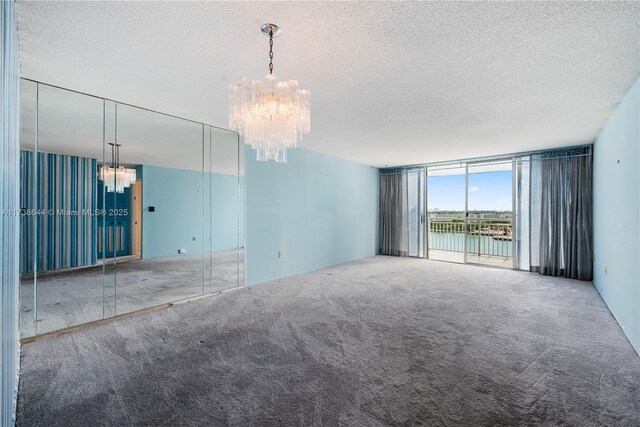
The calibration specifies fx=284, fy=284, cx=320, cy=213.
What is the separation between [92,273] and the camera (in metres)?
3.66

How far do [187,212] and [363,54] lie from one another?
3.56 m

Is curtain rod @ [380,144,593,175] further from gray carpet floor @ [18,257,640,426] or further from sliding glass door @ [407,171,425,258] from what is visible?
gray carpet floor @ [18,257,640,426]

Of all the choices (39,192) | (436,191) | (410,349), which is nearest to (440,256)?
(436,191)

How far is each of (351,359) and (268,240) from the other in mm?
2970

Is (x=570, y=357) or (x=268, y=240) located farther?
(x=268, y=240)

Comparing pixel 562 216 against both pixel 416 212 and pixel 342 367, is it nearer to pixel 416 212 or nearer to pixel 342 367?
pixel 416 212

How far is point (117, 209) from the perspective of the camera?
3.68m

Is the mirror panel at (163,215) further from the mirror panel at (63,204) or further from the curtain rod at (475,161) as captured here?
the curtain rod at (475,161)

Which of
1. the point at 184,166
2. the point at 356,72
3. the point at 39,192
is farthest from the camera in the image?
the point at 184,166

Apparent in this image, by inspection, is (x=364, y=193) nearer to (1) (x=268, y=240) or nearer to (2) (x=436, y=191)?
(2) (x=436, y=191)

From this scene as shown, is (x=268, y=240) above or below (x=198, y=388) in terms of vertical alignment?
above

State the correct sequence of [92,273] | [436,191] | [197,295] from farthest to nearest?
[436,191]
[197,295]
[92,273]

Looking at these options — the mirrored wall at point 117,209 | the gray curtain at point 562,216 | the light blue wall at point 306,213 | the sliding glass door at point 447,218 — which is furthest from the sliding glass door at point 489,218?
the mirrored wall at point 117,209

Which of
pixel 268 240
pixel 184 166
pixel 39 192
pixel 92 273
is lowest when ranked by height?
pixel 92 273
